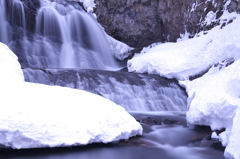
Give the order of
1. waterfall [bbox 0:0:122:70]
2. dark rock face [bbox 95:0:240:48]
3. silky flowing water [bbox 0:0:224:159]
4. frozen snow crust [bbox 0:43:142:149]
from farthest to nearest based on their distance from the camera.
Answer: dark rock face [bbox 95:0:240:48] < waterfall [bbox 0:0:122:70] < silky flowing water [bbox 0:0:224:159] < frozen snow crust [bbox 0:43:142:149]

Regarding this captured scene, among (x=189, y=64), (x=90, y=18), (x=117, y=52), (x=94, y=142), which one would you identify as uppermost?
(x=90, y=18)

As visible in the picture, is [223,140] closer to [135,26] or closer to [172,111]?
[172,111]

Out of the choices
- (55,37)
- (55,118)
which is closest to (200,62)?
(55,37)

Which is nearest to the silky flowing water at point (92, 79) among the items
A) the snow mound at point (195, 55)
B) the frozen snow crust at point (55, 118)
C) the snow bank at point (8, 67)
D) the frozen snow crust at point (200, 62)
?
the frozen snow crust at point (55, 118)

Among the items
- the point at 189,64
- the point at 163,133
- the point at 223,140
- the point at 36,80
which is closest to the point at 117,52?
the point at 189,64

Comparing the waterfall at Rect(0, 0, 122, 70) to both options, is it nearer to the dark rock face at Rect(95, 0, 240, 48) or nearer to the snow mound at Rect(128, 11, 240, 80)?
the dark rock face at Rect(95, 0, 240, 48)

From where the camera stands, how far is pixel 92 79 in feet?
28.2

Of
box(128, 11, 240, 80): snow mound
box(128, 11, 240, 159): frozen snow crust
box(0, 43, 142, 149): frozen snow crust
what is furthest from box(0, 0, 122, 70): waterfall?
box(0, 43, 142, 149): frozen snow crust

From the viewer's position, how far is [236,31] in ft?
33.2

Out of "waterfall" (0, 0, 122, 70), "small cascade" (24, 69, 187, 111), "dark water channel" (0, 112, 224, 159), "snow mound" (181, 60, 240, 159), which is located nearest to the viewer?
"dark water channel" (0, 112, 224, 159)

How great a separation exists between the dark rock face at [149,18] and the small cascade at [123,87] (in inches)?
185

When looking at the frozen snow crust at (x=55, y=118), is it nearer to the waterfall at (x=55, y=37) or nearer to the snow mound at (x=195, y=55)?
the snow mound at (x=195, y=55)

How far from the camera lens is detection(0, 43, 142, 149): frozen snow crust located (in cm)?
369

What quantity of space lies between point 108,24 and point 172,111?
805cm
